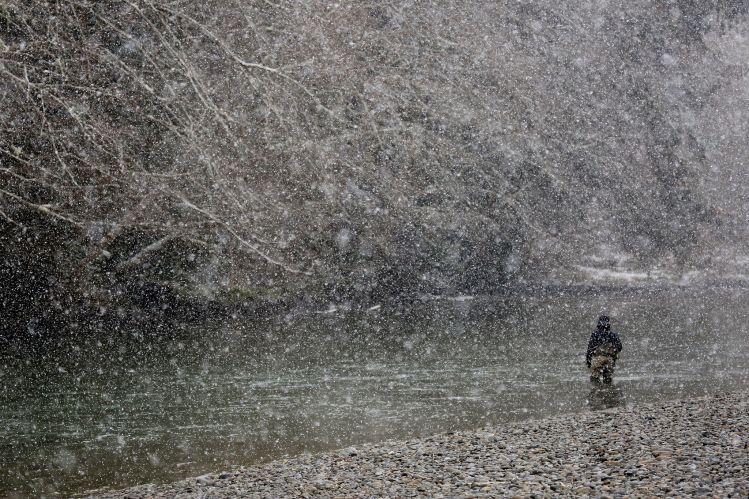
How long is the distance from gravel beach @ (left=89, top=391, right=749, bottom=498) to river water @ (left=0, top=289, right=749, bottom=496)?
1.06 m

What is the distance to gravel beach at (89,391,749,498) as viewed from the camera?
665 centimetres

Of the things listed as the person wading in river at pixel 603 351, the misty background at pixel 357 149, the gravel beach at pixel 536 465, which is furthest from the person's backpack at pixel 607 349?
the misty background at pixel 357 149

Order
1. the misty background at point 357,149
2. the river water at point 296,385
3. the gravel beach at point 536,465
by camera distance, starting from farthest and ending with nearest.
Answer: the misty background at point 357,149
the river water at point 296,385
the gravel beach at point 536,465

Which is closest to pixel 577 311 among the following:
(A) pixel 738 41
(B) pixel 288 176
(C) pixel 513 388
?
(B) pixel 288 176

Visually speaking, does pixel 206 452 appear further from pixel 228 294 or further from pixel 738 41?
pixel 738 41

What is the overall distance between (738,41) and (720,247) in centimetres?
983

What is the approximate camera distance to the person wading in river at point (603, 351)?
1365cm

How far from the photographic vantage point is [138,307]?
22500mm

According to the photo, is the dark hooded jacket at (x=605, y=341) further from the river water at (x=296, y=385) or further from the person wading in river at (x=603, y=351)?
the river water at (x=296, y=385)

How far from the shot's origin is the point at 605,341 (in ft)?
45.1

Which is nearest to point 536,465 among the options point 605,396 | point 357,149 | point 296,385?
point 605,396

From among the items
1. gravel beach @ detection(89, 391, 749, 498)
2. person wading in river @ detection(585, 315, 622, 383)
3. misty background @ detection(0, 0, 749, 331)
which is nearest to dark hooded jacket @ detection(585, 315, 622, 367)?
person wading in river @ detection(585, 315, 622, 383)

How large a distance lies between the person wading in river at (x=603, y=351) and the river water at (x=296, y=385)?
0.25 metres

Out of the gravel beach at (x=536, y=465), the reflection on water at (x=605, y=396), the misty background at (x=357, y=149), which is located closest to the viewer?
the gravel beach at (x=536, y=465)
